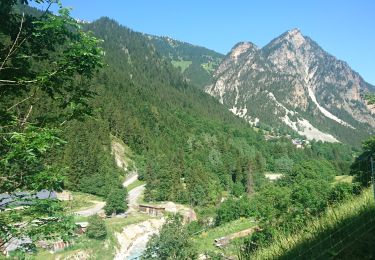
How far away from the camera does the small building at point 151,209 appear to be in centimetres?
7694

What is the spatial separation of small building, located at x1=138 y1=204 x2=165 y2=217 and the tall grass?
232 feet

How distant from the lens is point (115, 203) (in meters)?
72.4

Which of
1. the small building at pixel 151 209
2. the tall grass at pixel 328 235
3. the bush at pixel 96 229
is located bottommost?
the small building at pixel 151 209

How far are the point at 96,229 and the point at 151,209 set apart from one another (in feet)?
79.4

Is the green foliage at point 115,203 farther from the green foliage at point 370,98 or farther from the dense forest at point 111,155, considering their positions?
the green foliage at point 370,98

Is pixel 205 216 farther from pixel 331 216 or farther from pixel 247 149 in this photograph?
pixel 247 149

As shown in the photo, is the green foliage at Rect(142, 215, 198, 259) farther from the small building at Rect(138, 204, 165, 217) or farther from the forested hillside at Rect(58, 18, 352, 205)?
the small building at Rect(138, 204, 165, 217)

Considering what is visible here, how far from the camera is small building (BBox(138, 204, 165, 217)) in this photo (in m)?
76.9

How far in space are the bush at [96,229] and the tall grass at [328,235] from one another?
49.8m

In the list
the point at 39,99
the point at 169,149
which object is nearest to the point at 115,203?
the point at 39,99

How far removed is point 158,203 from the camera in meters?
84.8

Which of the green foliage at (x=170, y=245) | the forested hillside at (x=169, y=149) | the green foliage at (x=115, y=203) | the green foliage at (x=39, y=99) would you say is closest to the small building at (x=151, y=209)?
the green foliage at (x=115, y=203)

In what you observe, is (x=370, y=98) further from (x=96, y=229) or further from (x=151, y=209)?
(x=151, y=209)

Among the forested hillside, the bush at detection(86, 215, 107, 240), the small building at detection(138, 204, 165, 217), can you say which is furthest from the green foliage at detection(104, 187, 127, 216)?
the bush at detection(86, 215, 107, 240)
